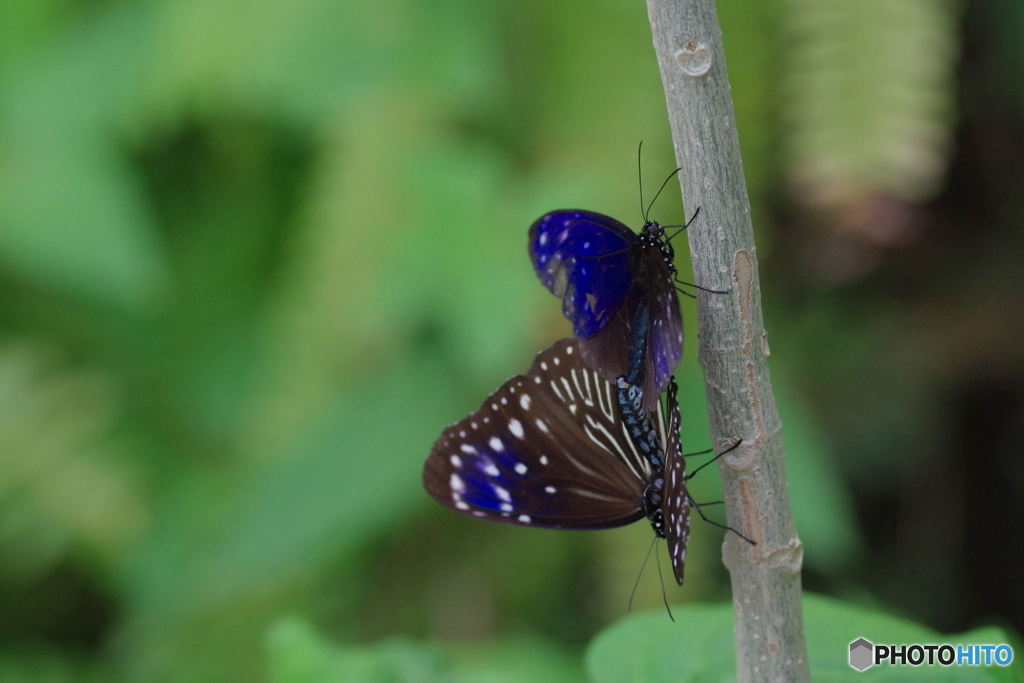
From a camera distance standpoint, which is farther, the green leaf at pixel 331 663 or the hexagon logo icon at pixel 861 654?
the green leaf at pixel 331 663

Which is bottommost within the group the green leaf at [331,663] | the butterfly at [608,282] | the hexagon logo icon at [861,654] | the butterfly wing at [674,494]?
the green leaf at [331,663]

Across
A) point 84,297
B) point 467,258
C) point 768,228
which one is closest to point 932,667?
point 467,258

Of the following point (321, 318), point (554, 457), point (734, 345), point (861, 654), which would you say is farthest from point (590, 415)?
point (321, 318)

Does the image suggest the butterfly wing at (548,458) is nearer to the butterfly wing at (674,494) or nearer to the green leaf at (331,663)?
the butterfly wing at (674,494)

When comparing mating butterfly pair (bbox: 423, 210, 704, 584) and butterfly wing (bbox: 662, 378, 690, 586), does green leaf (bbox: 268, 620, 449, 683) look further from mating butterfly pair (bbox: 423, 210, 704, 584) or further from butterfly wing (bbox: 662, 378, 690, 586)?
butterfly wing (bbox: 662, 378, 690, 586)

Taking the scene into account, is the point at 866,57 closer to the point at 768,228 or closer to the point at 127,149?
the point at 768,228

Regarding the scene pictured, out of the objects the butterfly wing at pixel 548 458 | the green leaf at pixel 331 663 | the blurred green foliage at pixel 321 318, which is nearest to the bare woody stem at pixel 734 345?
the butterfly wing at pixel 548 458

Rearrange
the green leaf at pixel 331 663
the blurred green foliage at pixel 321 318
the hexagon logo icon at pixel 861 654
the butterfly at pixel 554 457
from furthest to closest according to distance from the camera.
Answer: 1. the blurred green foliage at pixel 321 318
2. the green leaf at pixel 331 663
3. the hexagon logo icon at pixel 861 654
4. the butterfly at pixel 554 457
